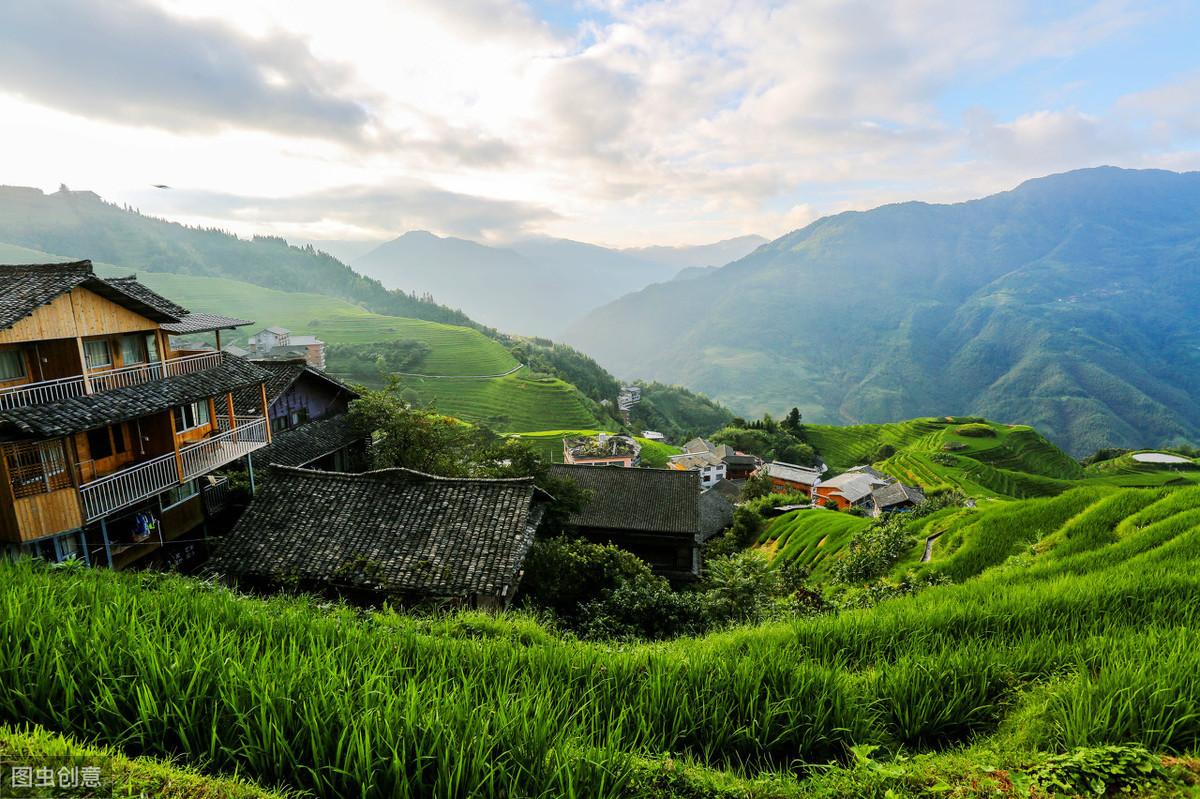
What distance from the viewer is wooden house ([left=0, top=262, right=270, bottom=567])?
10.8 m

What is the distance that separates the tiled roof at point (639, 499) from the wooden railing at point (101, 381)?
53.0 ft

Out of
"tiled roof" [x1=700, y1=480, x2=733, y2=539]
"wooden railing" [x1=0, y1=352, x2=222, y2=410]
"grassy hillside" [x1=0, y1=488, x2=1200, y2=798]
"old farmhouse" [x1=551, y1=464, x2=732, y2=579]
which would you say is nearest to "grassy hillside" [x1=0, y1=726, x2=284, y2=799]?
"grassy hillside" [x1=0, y1=488, x2=1200, y2=798]

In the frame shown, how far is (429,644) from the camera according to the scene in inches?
212

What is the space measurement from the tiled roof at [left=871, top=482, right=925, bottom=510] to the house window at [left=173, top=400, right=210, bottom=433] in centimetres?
5629

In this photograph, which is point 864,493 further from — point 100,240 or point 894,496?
point 100,240

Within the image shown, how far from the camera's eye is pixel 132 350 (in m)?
15.2

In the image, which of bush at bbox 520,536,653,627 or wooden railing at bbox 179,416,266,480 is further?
wooden railing at bbox 179,416,266,480

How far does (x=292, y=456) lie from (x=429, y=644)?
728 inches

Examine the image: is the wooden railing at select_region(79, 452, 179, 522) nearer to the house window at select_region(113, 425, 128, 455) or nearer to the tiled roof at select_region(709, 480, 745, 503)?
the house window at select_region(113, 425, 128, 455)

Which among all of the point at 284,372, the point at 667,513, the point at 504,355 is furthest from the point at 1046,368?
the point at 284,372

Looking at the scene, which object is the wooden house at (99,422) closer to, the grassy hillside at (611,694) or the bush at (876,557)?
the grassy hillside at (611,694)

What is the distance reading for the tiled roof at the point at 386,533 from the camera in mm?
11359

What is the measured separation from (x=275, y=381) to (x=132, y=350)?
274 inches

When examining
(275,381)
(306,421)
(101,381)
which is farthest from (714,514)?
(101,381)
